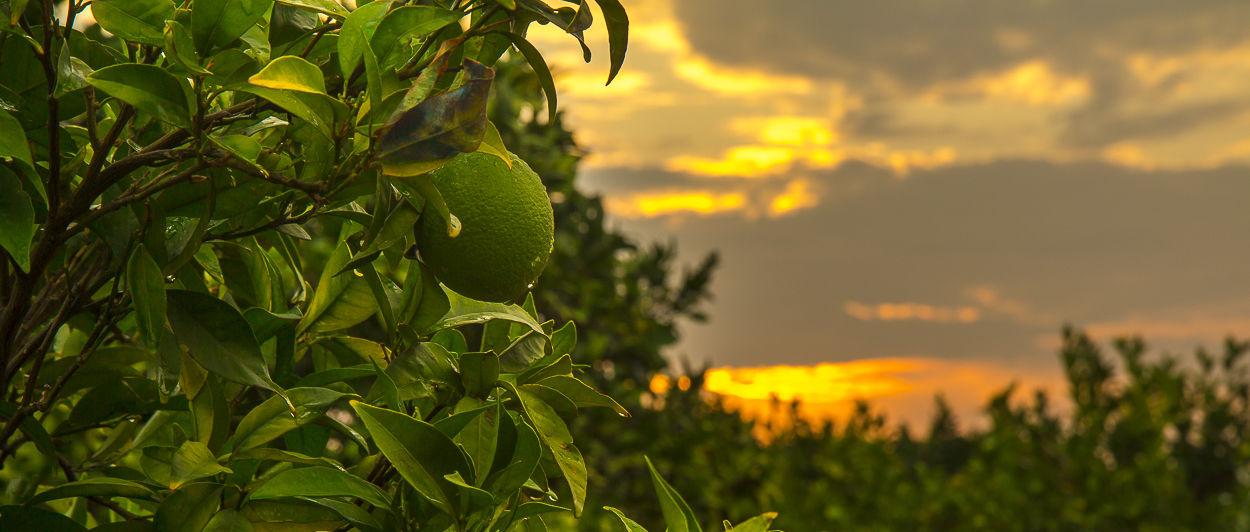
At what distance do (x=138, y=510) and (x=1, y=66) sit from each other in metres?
0.82

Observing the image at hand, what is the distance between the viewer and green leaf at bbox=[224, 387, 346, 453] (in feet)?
3.86

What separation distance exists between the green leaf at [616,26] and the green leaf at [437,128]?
0.66 ft

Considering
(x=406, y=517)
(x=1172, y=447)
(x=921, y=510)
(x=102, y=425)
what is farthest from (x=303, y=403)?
(x=1172, y=447)

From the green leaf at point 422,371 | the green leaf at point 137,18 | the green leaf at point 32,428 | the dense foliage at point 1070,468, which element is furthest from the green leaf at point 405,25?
the dense foliage at point 1070,468

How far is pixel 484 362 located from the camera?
46.9 inches

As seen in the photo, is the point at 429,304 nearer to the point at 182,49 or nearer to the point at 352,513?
the point at 352,513

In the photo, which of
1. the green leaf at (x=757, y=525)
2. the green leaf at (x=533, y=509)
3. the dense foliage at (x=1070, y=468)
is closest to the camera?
the green leaf at (x=533, y=509)

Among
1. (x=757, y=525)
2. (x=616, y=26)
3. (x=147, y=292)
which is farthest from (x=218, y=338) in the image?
(x=757, y=525)

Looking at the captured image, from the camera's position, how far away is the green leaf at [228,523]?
3.77 feet

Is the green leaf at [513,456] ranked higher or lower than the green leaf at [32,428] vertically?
higher

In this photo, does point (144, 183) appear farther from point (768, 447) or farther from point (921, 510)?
point (921, 510)

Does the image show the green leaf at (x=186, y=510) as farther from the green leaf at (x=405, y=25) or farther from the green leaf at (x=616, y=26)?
the green leaf at (x=616, y=26)

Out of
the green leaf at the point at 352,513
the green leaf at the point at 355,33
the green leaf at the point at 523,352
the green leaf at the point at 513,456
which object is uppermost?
the green leaf at the point at 355,33

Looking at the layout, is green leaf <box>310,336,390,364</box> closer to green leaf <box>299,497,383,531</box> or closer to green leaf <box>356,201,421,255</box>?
green leaf <box>299,497,383,531</box>
